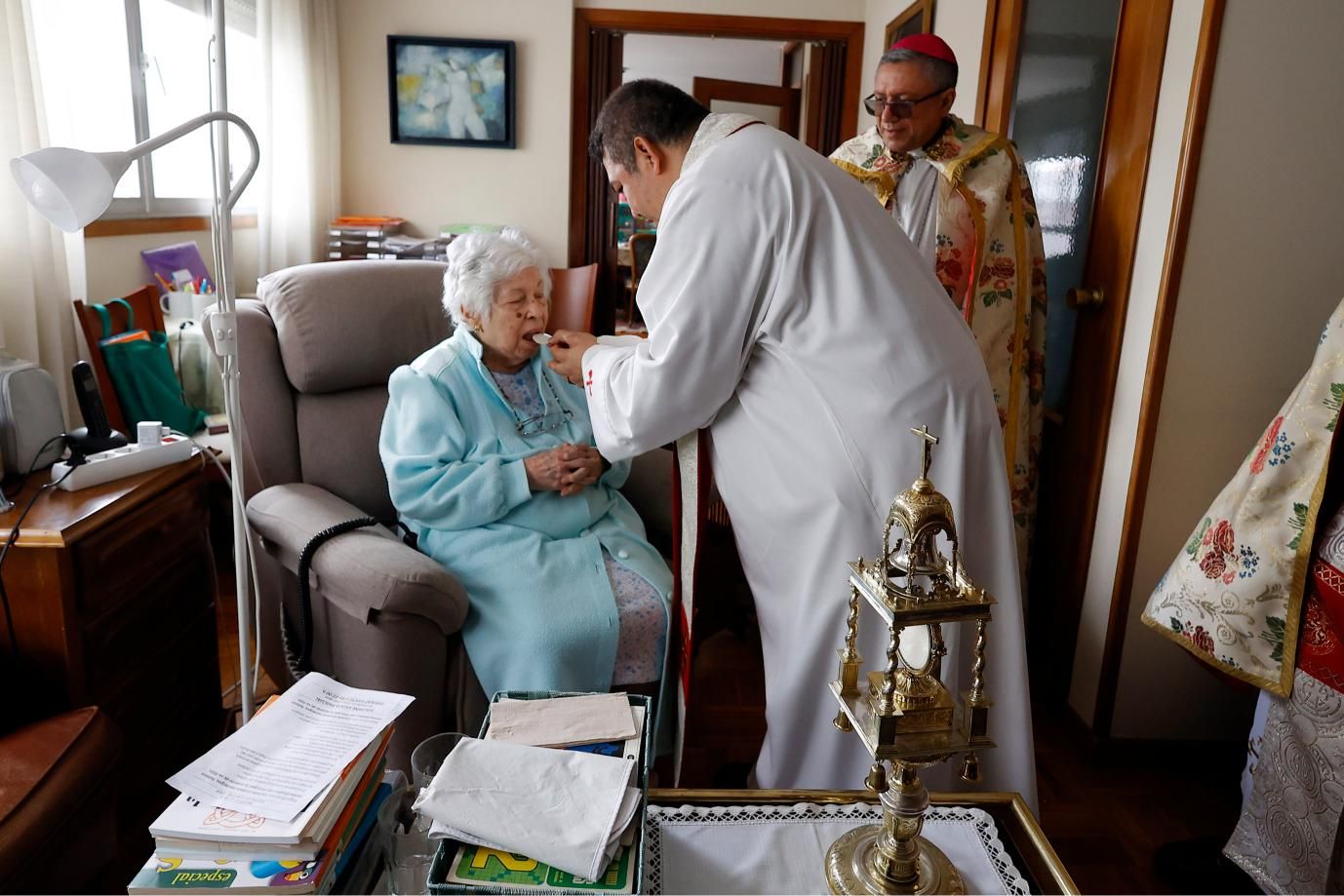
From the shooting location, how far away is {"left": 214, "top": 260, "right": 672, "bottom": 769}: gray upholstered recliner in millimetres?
1570

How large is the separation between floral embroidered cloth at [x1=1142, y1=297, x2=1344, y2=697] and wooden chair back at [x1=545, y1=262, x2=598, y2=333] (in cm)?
273

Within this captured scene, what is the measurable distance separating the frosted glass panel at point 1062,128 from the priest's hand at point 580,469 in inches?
46.7

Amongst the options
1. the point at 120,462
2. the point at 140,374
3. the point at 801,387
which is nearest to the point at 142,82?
the point at 140,374

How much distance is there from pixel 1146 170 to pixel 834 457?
3.67 ft

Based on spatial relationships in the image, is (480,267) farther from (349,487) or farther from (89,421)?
(89,421)

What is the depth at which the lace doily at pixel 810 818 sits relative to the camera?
39.8 inches

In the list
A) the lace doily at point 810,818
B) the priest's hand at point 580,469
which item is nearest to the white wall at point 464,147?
the priest's hand at point 580,469

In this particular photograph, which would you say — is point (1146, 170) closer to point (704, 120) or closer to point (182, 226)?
point (704, 120)

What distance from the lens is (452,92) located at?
400 cm

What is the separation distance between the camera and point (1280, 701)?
5.17ft

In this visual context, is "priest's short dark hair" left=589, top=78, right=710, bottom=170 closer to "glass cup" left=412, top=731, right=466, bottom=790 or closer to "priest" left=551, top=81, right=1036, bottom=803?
"priest" left=551, top=81, right=1036, bottom=803

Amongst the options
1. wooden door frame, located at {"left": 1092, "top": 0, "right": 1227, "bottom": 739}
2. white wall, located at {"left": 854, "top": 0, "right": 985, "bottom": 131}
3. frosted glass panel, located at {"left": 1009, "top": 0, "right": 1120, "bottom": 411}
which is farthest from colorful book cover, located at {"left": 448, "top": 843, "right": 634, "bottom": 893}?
white wall, located at {"left": 854, "top": 0, "right": 985, "bottom": 131}

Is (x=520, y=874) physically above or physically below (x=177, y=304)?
below

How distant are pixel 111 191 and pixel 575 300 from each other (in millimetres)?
2928
